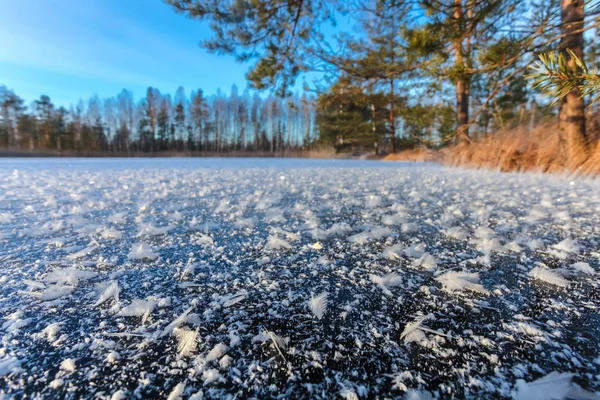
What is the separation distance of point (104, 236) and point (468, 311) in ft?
5.14

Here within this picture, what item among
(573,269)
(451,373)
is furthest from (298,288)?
(573,269)

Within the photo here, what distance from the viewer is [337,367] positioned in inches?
19.4

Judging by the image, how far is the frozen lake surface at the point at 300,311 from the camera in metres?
0.46

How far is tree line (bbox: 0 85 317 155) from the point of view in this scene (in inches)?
998

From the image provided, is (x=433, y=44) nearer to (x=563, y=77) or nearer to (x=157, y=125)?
(x=563, y=77)

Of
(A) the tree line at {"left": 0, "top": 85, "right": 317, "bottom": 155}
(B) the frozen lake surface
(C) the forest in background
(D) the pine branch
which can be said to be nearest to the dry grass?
(C) the forest in background

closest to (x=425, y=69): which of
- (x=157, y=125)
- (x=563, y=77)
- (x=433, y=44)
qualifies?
(x=433, y=44)

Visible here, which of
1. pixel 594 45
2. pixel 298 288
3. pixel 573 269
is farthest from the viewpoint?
pixel 594 45

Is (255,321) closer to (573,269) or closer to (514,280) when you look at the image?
(514,280)

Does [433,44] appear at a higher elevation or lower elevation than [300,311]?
higher

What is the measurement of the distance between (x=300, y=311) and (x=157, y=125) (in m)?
36.7

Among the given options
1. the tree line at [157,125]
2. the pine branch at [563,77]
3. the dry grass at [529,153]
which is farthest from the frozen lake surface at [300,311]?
the tree line at [157,125]

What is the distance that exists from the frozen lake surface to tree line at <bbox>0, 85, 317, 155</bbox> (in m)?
27.8

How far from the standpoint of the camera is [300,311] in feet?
2.23
